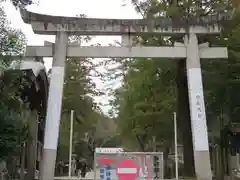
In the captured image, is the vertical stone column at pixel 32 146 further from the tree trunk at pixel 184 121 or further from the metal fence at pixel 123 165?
the tree trunk at pixel 184 121

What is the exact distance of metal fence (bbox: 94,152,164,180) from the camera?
49.9 ft

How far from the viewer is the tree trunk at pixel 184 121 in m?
20.1

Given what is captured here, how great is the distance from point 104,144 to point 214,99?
155 feet

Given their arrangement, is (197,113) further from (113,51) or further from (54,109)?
(54,109)

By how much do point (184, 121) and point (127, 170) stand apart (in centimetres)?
635

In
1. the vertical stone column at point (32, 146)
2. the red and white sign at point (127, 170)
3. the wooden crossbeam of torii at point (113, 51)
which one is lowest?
the red and white sign at point (127, 170)

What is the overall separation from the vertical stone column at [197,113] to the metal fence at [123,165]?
5.68 ft

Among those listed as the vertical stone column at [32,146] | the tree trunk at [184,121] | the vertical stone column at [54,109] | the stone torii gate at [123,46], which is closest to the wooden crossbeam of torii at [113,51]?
the stone torii gate at [123,46]

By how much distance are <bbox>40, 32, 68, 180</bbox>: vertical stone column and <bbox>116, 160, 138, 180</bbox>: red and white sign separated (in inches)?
94.3

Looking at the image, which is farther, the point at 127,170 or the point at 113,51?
the point at 113,51

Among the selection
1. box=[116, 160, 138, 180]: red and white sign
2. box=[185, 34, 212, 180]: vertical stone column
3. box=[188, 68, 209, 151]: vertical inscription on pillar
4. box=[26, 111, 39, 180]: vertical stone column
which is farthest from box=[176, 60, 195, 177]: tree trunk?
box=[26, 111, 39, 180]: vertical stone column

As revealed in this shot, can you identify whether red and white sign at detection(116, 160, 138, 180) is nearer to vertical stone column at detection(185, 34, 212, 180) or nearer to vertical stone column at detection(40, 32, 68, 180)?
vertical stone column at detection(185, 34, 212, 180)

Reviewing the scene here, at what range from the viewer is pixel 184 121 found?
68.1 ft

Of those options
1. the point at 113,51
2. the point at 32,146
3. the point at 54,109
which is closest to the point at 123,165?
the point at 54,109
